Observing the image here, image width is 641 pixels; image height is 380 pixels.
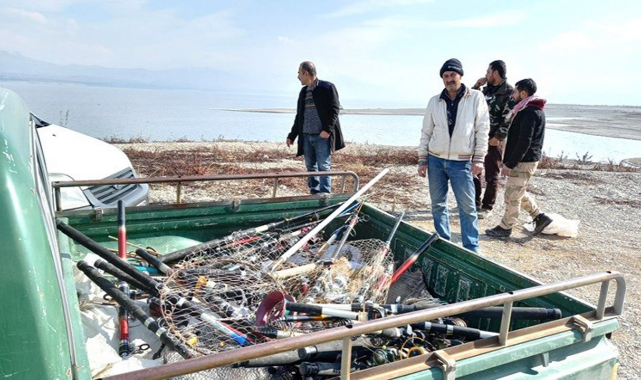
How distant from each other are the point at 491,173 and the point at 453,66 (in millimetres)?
3488

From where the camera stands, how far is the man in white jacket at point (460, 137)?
16.7 ft

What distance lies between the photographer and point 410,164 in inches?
569

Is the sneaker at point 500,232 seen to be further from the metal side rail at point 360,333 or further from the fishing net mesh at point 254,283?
the metal side rail at point 360,333

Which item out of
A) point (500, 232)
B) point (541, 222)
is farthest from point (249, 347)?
point (541, 222)

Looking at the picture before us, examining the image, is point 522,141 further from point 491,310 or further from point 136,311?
point 136,311

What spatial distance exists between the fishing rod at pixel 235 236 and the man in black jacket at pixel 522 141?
3.39 meters

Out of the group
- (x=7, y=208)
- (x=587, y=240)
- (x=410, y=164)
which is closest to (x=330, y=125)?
(x=587, y=240)

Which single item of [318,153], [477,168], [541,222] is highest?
[477,168]

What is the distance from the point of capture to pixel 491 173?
7934 mm

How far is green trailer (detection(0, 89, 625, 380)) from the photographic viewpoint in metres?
1.25

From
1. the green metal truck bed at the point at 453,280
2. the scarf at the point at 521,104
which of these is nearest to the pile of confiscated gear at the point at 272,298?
the green metal truck bed at the point at 453,280

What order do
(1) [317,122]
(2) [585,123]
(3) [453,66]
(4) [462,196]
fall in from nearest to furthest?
(3) [453,66] → (4) [462,196] → (1) [317,122] → (2) [585,123]

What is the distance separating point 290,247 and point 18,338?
8.35 feet

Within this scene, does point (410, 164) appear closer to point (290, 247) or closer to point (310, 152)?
point (310, 152)
